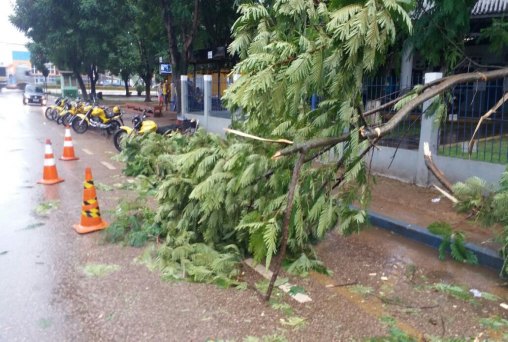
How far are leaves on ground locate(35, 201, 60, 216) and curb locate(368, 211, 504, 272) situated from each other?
4.81 m

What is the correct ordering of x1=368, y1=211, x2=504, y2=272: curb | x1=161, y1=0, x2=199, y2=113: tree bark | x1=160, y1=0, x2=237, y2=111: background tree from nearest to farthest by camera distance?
x1=368, y1=211, x2=504, y2=272: curb → x1=160, y1=0, x2=237, y2=111: background tree → x1=161, y1=0, x2=199, y2=113: tree bark

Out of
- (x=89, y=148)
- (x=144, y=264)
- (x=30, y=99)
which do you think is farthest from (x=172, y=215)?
(x=30, y=99)

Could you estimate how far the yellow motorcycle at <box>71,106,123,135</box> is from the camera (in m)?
16.6

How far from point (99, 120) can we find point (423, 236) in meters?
13.7

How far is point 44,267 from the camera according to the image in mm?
4988

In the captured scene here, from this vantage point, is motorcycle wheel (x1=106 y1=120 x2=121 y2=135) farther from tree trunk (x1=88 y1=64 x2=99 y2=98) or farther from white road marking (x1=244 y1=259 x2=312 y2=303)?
tree trunk (x1=88 y1=64 x2=99 y2=98)

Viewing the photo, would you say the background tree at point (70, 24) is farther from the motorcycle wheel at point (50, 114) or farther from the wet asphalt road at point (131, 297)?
the wet asphalt road at point (131, 297)

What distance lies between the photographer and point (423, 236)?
5.82 meters

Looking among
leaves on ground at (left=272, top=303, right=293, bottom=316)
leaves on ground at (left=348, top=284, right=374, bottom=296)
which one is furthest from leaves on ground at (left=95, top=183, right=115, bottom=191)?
leaves on ground at (left=348, top=284, right=374, bottom=296)

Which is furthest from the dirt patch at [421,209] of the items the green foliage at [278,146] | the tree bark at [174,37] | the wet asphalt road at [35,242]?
the tree bark at [174,37]

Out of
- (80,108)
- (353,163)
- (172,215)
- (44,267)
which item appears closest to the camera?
(353,163)

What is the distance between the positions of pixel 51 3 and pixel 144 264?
2445 cm

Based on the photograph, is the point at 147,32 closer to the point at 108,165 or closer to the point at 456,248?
the point at 108,165

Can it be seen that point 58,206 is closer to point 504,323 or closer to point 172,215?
point 172,215
